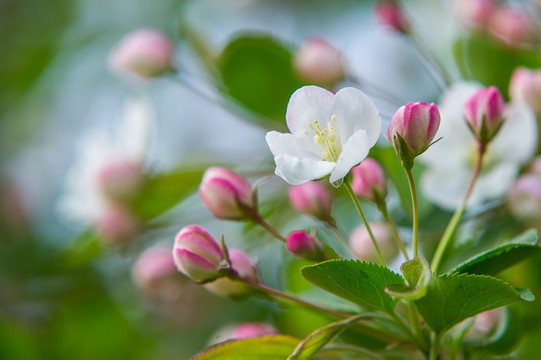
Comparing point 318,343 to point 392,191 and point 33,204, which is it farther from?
point 33,204

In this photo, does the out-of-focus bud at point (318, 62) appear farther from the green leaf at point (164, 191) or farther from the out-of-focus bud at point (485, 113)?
the out-of-focus bud at point (485, 113)

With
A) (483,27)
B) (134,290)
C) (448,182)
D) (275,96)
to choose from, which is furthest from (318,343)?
(134,290)

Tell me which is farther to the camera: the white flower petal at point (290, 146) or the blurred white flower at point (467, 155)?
the blurred white flower at point (467, 155)

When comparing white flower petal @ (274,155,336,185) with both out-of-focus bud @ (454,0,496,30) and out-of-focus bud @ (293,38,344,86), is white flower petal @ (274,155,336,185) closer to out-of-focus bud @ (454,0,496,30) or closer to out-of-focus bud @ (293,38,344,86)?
out-of-focus bud @ (293,38,344,86)

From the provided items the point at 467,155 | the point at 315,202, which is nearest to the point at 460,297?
the point at 315,202

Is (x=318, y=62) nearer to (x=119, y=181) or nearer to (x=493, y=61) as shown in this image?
(x=493, y=61)

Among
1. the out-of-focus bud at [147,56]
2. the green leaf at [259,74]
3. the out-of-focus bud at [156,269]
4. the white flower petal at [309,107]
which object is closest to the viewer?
the white flower petal at [309,107]

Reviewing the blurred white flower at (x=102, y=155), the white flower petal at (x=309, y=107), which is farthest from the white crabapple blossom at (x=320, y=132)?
the blurred white flower at (x=102, y=155)
